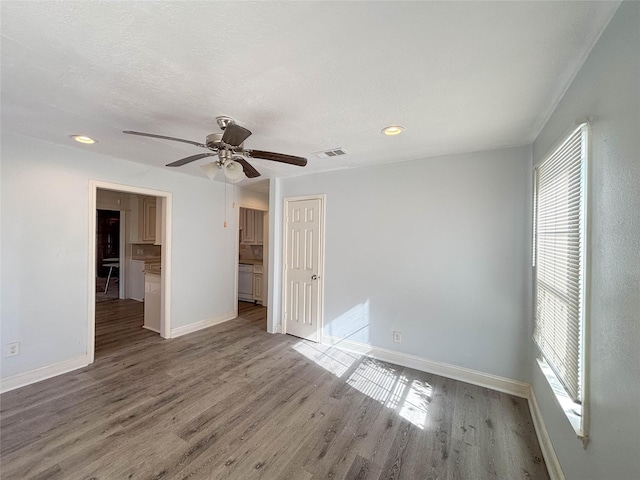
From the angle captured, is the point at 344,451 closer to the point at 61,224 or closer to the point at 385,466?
the point at 385,466

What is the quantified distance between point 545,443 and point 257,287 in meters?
4.92

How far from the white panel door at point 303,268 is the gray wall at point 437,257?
169mm

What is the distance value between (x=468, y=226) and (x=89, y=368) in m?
4.36

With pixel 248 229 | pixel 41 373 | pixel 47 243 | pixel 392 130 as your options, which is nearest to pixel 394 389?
pixel 392 130

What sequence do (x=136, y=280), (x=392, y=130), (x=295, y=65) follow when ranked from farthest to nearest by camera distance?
(x=136, y=280)
(x=392, y=130)
(x=295, y=65)

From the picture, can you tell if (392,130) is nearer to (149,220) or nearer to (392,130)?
(392,130)

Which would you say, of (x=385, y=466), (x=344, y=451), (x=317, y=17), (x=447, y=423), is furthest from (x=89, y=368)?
(x=317, y=17)

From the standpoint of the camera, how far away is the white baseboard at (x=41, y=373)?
2.46 meters

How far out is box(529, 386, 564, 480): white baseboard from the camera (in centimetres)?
157

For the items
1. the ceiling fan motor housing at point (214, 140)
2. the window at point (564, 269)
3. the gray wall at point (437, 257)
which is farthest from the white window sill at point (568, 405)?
the ceiling fan motor housing at point (214, 140)

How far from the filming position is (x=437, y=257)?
9.40 feet

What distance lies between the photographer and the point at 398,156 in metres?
2.91

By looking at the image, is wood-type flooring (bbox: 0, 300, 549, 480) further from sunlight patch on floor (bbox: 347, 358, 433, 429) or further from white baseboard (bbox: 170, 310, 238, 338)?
white baseboard (bbox: 170, 310, 238, 338)

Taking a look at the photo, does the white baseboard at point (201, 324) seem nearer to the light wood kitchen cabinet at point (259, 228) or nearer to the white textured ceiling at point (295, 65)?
the light wood kitchen cabinet at point (259, 228)
